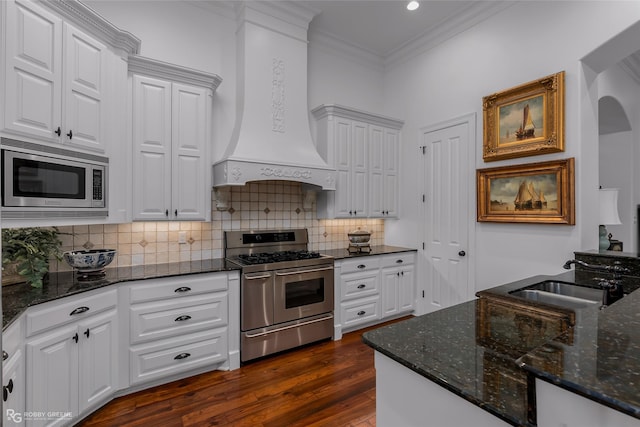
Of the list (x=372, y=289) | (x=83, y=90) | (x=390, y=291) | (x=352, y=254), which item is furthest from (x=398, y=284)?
(x=83, y=90)

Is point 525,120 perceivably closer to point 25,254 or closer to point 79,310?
point 79,310

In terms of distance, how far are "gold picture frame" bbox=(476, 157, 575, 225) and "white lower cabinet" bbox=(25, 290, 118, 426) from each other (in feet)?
11.4

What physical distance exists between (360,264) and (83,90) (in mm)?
2912

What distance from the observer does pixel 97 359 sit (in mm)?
2240

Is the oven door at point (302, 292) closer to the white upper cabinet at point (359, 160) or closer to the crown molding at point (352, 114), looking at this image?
the white upper cabinet at point (359, 160)

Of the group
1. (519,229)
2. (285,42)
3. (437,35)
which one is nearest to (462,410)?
(519,229)

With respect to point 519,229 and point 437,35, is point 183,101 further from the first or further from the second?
point 519,229

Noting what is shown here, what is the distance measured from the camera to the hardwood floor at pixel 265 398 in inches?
87.4

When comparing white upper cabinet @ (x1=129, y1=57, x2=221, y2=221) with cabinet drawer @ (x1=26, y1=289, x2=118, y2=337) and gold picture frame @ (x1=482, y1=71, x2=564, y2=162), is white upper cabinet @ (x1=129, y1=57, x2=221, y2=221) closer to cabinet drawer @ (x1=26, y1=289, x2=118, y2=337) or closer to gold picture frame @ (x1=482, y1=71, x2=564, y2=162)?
cabinet drawer @ (x1=26, y1=289, x2=118, y2=337)

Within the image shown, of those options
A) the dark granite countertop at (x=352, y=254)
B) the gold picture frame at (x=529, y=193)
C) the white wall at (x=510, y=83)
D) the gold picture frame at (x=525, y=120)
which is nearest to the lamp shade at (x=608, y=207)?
the white wall at (x=510, y=83)

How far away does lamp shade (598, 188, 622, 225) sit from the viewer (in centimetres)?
291

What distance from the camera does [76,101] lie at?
7.22 ft

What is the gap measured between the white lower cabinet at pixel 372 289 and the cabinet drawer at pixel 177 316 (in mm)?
1285

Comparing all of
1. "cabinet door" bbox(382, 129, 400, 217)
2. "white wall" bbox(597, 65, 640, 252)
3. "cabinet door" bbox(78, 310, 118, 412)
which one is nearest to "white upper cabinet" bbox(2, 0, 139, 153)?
"cabinet door" bbox(78, 310, 118, 412)
